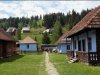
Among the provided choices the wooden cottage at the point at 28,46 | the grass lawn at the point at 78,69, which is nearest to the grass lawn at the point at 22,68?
the grass lawn at the point at 78,69

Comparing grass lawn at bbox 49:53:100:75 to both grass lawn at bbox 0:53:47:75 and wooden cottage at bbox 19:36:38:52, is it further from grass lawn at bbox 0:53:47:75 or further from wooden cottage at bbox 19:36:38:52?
wooden cottage at bbox 19:36:38:52

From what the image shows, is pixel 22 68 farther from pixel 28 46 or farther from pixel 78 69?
pixel 28 46

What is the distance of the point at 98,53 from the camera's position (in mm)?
25641

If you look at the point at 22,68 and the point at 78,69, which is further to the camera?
the point at 22,68

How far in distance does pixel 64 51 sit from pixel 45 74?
57070 mm

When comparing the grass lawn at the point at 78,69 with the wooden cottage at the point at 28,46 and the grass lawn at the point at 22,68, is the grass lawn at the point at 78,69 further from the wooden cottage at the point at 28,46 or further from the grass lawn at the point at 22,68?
the wooden cottage at the point at 28,46

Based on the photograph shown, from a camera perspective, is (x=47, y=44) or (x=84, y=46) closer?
(x=84, y=46)

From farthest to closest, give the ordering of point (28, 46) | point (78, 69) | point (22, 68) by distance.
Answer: point (28, 46) → point (22, 68) → point (78, 69)

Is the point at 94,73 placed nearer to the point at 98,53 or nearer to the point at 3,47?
the point at 98,53

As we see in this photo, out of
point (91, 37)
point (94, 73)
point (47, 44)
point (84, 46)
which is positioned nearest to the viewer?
point (94, 73)

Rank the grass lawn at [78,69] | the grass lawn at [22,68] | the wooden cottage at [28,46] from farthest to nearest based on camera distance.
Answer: the wooden cottage at [28,46] → the grass lawn at [22,68] → the grass lawn at [78,69]

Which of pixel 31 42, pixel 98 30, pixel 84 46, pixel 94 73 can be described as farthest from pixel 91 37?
pixel 31 42

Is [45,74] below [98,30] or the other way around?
below

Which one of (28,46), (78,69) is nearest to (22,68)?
(78,69)
